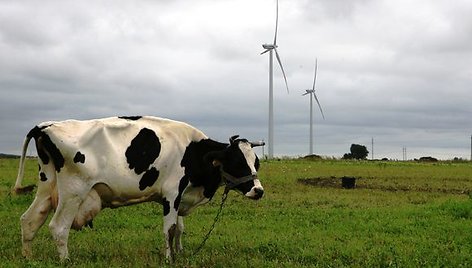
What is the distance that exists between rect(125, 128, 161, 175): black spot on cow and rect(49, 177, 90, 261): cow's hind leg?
2.59ft

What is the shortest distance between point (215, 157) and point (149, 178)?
1.08 m

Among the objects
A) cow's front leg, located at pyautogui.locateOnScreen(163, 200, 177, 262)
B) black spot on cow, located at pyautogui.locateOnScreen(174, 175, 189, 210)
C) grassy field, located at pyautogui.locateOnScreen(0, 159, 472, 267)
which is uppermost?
black spot on cow, located at pyautogui.locateOnScreen(174, 175, 189, 210)

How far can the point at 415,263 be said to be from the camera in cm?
956

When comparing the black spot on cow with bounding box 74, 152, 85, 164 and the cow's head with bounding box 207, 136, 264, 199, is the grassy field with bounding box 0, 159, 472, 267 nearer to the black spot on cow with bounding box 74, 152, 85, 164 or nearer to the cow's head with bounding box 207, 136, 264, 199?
the cow's head with bounding box 207, 136, 264, 199

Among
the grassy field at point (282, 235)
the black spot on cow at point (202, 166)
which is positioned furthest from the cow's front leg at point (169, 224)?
the black spot on cow at point (202, 166)

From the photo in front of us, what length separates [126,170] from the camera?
9.50 metres

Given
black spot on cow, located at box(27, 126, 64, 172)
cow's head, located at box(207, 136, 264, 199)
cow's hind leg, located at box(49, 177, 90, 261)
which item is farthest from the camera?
cow's head, located at box(207, 136, 264, 199)

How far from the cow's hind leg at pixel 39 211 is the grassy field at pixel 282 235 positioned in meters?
0.28

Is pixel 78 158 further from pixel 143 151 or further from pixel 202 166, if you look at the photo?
pixel 202 166

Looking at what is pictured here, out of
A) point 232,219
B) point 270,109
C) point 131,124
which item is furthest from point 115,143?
point 270,109

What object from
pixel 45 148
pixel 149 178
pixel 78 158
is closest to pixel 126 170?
pixel 149 178

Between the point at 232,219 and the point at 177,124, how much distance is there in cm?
504

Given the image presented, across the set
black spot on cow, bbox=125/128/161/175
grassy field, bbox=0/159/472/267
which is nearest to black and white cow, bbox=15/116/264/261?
black spot on cow, bbox=125/128/161/175

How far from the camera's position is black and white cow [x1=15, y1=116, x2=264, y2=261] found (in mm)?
9258
